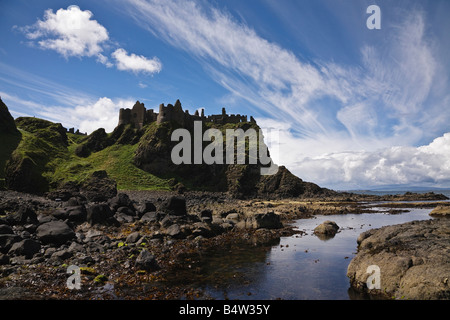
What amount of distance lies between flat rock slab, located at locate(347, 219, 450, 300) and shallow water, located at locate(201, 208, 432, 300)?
54.6 inches

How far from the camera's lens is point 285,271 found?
63.7ft

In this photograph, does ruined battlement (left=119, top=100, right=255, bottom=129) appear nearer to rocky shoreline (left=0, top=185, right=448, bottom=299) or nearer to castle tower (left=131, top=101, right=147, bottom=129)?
castle tower (left=131, top=101, right=147, bottom=129)

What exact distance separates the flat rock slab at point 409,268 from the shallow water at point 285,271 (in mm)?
1387

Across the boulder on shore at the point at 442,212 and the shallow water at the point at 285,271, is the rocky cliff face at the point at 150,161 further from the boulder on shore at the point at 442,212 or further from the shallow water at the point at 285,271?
the shallow water at the point at 285,271

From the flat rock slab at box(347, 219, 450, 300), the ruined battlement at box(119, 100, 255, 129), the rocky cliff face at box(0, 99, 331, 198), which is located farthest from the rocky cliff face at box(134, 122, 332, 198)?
the flat rock slab at box(347, 219, 450, 300)

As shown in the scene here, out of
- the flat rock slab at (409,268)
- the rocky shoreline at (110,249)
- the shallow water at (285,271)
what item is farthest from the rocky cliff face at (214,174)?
the flat rock slab at (409,268)

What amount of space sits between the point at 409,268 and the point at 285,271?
793 cm

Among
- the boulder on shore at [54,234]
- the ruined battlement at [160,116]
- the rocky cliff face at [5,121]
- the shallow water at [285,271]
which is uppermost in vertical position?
the ruined battlement at [160,116]

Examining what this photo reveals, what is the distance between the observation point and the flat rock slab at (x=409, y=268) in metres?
12.7

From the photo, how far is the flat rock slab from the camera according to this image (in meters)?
12.7

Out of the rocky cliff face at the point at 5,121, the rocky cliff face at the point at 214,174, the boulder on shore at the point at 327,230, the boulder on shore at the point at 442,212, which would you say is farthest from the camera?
the rocky cliff face at the point at 214,174
